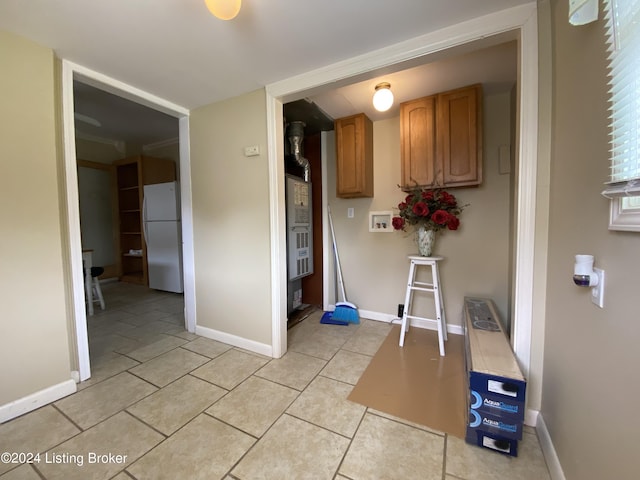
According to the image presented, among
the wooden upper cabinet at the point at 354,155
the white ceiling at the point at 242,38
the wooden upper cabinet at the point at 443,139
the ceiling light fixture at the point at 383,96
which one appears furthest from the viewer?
the wooden upper cabinet at the point at 354,155

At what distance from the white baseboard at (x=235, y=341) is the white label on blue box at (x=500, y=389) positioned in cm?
158

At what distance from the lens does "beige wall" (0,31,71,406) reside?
1.42 meters

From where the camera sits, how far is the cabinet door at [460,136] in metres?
2.06

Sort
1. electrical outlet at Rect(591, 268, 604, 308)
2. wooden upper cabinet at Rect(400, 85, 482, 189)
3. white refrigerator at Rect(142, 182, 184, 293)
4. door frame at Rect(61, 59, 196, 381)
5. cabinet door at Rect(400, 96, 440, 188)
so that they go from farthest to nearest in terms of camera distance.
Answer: white refrigerator at Rect(142, 182, 184, 293) < cabinet door at Rect(400, 96, 440, 188) < wooden upper cabinet at Rect(400, 85, 482, 189) < door frame at Rect(61, 59, 196, 381) < electrical outlet at Rect(591, 268, 604, 308)

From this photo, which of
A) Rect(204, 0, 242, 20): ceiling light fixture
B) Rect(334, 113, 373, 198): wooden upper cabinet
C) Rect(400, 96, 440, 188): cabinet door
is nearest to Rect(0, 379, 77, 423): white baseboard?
Rect(204, 0, 242, 20): ceiling light fixture

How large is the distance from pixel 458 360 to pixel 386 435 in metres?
1.07

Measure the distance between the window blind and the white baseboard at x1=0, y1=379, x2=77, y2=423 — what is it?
9.65 ft

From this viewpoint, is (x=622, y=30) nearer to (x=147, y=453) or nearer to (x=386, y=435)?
(x=386, y=435)

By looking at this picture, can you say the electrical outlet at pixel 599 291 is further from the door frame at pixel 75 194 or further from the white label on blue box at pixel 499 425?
the door frame at pixel 75 194

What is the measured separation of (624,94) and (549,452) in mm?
1520

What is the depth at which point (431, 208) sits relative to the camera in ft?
7.38

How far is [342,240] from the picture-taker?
3.08 metres

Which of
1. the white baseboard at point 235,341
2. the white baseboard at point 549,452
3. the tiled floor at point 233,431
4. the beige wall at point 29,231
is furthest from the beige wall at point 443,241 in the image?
the beige wall at point 29,231

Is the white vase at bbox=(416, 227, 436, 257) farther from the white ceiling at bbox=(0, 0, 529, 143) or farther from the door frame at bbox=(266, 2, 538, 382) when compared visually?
the white ceiling at bbox=(0, 0, 529, 143)
